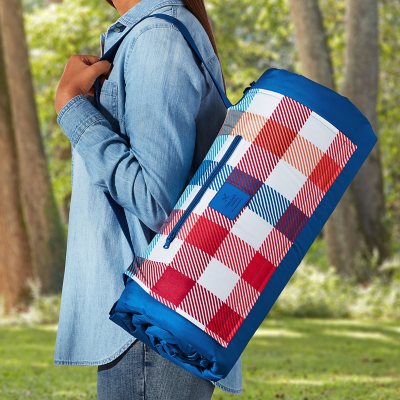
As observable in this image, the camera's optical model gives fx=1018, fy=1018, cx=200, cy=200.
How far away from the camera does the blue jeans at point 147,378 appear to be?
7.66 ft

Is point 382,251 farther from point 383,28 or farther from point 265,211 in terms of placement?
point 265,211

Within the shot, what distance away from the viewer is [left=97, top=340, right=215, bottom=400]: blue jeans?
2.34m

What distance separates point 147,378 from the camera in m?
2.34

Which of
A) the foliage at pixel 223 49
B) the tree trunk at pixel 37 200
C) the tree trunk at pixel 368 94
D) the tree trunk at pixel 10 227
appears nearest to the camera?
the tree trunk at pixel 10 227

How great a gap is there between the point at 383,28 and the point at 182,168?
21020 millimetres

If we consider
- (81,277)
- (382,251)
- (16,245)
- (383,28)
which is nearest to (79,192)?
(81,277)

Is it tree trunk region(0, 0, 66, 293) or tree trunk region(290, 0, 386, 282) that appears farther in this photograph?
tree trunk region(290, 0, 386, 282)

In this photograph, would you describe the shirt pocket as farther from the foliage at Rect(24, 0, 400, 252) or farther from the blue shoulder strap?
the foliage at Rect(24, 0, 400, 252)

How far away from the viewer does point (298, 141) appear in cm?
235

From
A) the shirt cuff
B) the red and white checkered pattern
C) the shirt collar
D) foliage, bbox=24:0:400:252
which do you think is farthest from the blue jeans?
foliage, bbox=24:0:400:252

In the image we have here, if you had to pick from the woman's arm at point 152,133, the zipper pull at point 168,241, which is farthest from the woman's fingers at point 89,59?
the zipper pull at point 168,241

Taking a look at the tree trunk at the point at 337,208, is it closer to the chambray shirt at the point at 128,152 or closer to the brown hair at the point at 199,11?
the brown hair at the point at 199,11

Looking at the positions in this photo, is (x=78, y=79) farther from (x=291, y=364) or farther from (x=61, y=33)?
(x=61, y=33)

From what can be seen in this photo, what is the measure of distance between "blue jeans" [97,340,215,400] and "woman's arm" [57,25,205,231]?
302 mm
